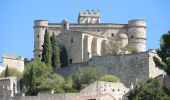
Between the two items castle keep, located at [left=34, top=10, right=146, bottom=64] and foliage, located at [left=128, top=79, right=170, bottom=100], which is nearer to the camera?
foliage, located at [left=128, top=79, right=170, bottom=100]

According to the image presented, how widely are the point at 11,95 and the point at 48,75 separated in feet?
23.4

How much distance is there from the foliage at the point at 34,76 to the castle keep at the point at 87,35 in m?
7.06

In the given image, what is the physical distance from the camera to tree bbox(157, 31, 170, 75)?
186 ft

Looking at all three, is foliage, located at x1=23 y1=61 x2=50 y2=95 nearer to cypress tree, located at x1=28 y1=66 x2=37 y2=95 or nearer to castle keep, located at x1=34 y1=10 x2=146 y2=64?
cypress tree, located at x1=28 y1=66 x2=37 y2=95

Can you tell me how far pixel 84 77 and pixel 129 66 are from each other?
511 cm

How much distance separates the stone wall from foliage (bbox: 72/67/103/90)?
2229mm

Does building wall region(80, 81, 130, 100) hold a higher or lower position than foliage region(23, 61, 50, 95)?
lower

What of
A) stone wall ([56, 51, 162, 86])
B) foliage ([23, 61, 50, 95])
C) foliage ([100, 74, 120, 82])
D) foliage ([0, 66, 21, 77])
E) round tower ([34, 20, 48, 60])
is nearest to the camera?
foliage ([100, 74, 120, 82])

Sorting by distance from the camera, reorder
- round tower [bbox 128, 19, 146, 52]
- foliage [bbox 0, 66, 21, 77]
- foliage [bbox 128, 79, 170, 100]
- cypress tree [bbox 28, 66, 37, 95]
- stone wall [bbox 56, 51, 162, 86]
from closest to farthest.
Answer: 1. foliage [bbox 128, 79, 170, 100]
2. cypress tree [bbox 28, 66, 37, 95]
3. stone wall [bbox 56, 51, 162, 86]
4. foliage [bbox 0, 66, 21, 77]
5. round tower [bbox 128, 19, 146, 52]

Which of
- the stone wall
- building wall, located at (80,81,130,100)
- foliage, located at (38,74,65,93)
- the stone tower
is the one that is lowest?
building wall, located at (80,81,130,100)

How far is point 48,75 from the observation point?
85.4 metres

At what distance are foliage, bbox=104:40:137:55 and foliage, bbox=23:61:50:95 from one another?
7.77 metres

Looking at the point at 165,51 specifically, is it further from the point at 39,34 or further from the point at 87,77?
the point at 39,34

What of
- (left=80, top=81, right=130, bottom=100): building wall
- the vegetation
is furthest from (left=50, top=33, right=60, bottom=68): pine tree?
(left=80, top=81, right=130, bottom=100): building wall
